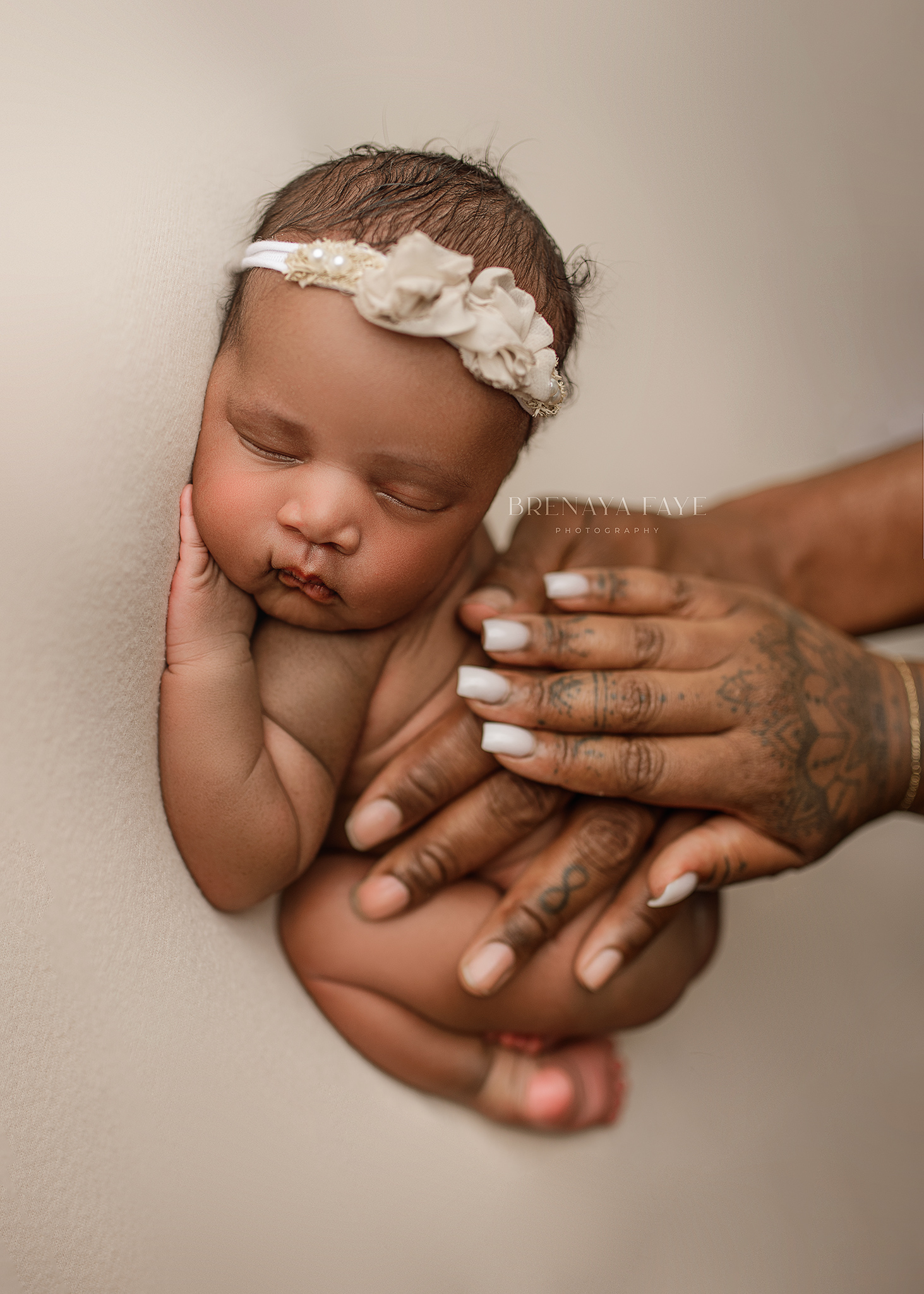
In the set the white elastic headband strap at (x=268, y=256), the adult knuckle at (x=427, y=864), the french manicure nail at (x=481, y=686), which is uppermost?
the white elastic headband strap at (x=268, y=256)

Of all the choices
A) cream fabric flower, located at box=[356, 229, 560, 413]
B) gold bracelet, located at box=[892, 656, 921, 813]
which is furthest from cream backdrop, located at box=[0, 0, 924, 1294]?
gold bracelet, located at box=[892, 656, 921, 813]

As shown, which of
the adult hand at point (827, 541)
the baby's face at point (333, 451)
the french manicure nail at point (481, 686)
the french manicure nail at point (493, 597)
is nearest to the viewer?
the baby's face at point (333, 451)

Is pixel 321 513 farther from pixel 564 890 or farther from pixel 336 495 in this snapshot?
pixel 564 890

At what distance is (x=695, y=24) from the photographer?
1680 mm

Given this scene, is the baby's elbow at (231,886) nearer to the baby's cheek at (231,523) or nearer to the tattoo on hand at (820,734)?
the baby's cheek at (231,523)

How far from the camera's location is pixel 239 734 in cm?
96

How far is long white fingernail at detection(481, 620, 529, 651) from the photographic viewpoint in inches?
44.6

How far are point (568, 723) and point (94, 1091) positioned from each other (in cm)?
63

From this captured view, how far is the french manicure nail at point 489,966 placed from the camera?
1.16m

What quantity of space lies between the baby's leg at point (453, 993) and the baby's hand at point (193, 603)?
0.41 meters

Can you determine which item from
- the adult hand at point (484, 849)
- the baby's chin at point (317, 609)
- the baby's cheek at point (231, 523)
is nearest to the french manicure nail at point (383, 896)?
the adult hand at point (484, 849)

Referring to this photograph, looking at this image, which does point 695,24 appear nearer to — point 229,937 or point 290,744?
point 290,744

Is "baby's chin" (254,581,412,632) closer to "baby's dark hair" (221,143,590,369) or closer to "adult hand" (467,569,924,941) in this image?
"adult hand" (467,569,924,941)

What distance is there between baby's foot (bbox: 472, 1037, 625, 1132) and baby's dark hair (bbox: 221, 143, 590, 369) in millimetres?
976
